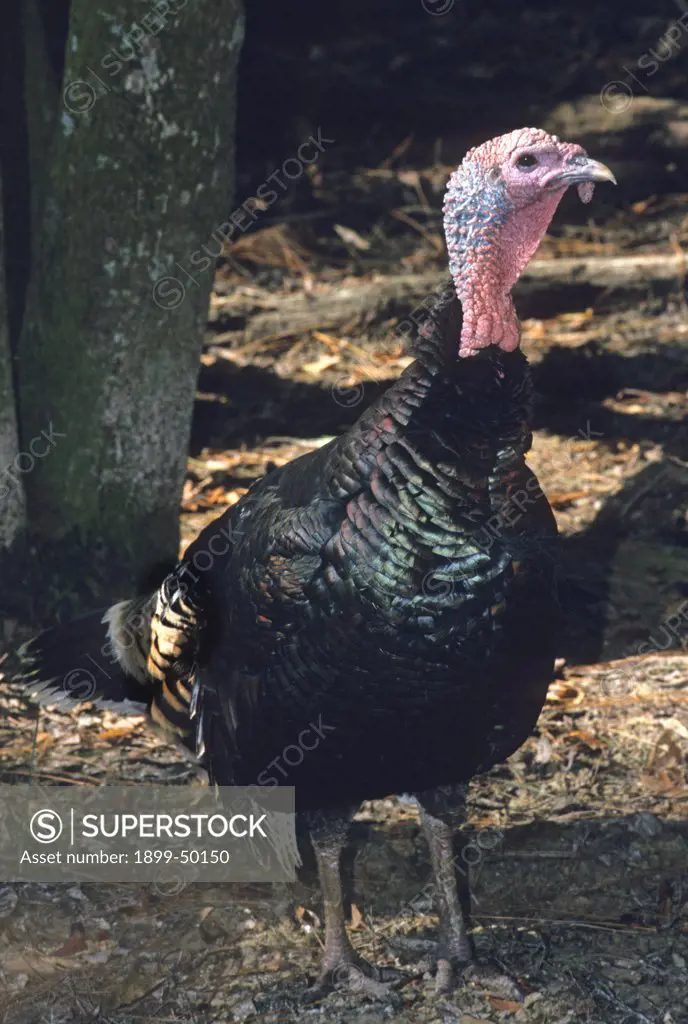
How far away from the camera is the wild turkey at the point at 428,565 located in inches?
123

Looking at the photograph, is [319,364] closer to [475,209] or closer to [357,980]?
[475,209]

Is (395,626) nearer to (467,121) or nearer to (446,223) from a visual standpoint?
(446,223)

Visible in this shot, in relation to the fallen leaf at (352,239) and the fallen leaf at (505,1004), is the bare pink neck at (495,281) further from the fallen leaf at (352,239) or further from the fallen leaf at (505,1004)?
the fallen leaf at (352,239)

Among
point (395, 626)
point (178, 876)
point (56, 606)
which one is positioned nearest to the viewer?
point (395, 626)

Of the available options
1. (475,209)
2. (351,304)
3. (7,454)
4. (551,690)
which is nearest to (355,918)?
(551,690)

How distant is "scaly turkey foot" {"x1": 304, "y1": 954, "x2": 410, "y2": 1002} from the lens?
348cm

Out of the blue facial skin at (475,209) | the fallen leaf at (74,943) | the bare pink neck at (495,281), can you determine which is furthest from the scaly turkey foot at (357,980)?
the blue facial skin at (475,209)

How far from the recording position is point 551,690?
4.61m

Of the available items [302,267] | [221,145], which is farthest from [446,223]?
[302,267]

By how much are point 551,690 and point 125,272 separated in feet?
6.82

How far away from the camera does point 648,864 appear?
3.89 meters

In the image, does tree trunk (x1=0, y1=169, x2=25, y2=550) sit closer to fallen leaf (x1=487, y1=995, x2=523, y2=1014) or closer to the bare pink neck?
the bare pink neck

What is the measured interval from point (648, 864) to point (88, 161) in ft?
9.20

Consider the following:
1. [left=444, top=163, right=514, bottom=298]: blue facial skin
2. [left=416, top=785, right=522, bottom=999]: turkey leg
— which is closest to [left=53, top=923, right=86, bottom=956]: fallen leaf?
[left=416, top=785, right=522, bottom=999]: turkey leg
